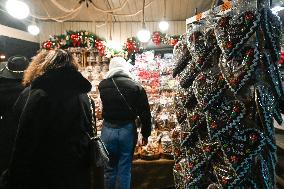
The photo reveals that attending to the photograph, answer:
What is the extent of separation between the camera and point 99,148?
9.44ft

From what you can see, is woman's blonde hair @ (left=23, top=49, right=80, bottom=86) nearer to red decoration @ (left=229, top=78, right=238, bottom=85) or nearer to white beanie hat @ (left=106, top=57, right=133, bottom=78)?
red decoration @ (left=229, top=78, right=238, bottom=85)

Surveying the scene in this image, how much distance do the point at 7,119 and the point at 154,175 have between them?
2851mm

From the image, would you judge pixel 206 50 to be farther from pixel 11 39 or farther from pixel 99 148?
pixel 11 39

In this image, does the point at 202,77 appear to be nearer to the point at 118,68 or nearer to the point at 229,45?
the point at 229,45

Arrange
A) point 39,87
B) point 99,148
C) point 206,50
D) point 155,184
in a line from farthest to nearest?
point 155,184
point 99,148
point 39,87
point 206,50

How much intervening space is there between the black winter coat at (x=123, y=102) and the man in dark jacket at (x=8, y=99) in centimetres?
141

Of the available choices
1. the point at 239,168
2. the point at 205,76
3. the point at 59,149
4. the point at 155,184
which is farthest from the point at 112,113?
the point at 239,168

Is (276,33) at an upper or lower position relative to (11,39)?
lower

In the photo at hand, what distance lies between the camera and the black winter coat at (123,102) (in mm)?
4480

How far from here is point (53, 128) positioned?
2.61 meters

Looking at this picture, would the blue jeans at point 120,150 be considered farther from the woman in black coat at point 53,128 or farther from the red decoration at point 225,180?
the red decoration at point 225,180

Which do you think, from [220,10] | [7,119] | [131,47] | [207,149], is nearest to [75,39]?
[131,47]

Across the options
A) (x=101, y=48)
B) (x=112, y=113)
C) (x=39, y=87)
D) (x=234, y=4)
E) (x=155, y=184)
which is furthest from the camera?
(x=101, y=48)

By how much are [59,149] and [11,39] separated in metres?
8.54
